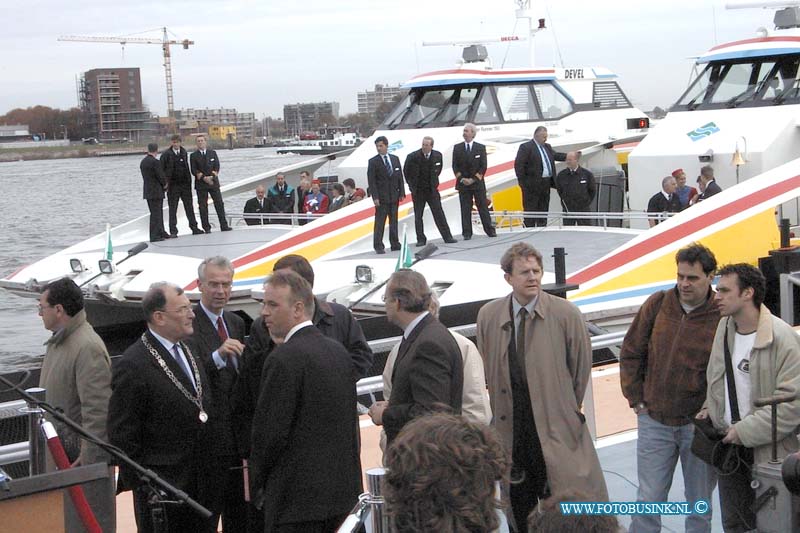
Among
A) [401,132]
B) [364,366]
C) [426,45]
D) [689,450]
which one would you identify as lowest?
[689,450]

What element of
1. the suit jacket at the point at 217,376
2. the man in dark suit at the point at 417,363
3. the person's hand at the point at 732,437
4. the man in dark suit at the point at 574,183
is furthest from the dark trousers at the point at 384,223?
the person's hand at the point at 732,437

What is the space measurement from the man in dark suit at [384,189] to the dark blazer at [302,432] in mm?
9297

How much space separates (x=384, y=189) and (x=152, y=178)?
158 inches

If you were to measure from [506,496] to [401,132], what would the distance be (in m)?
13.1

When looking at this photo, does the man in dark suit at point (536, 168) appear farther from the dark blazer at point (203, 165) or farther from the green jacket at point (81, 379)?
the green jacket at point (81, 379)

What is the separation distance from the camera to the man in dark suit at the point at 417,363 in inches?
172

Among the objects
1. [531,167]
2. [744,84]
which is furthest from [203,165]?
[744,84]

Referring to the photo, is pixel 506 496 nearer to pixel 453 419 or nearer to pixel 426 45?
→ pixel 453 419

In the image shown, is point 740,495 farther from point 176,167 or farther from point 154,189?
point 176,167

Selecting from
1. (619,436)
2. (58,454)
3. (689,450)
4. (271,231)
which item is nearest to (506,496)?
(689,450)

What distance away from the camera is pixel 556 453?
4758 millimetres

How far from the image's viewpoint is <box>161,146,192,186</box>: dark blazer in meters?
16.0

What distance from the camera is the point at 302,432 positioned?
4215 millimetres

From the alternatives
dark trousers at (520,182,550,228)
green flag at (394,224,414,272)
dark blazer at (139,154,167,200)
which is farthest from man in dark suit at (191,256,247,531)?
dark blazer at (139,154,167,200)
